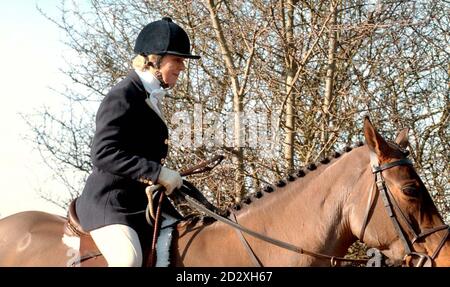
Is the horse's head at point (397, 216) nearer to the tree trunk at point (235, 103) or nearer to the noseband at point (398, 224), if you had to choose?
the noseband at point (398, 224)

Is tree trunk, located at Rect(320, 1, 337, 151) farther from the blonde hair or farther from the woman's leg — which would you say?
the woman's leg

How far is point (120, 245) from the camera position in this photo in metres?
4.66

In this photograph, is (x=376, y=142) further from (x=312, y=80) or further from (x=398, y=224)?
(x=312, y=80)

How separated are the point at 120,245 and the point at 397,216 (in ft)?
5.69

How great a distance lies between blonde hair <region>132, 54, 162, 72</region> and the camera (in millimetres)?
5031

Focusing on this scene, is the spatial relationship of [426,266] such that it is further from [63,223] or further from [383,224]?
[63,223]

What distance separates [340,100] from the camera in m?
10.5

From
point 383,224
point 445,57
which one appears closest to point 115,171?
point 383,224

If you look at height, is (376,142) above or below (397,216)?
above

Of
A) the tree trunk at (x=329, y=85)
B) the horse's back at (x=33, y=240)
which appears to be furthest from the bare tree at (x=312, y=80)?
the horse's back at (x=33, y=240)

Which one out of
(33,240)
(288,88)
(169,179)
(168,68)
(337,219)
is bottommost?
(33,240)

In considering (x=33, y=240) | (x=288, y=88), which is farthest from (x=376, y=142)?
(x=288, y=88)

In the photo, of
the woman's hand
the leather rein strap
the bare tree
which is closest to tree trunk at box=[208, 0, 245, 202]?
the bare tree

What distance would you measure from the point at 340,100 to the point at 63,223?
5.67m
